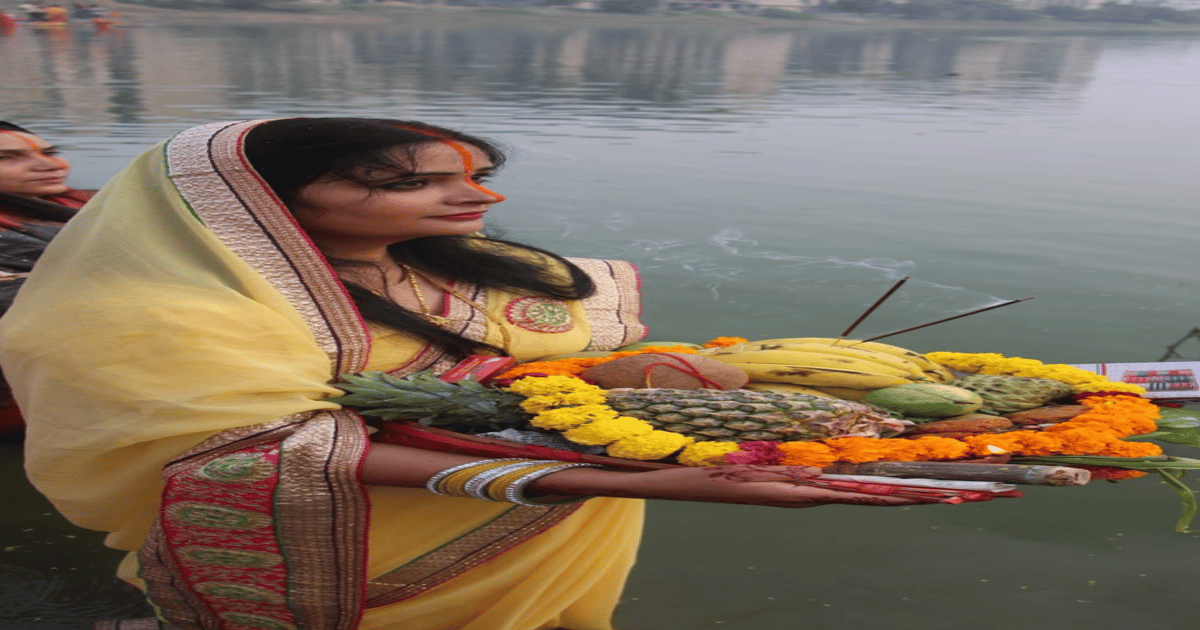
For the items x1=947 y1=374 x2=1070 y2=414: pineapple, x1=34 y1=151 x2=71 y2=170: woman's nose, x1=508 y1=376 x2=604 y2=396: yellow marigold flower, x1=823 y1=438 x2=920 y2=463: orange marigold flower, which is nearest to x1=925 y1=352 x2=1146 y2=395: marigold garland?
x1=947 y1=374 x2=1070 y2=414: pineapple

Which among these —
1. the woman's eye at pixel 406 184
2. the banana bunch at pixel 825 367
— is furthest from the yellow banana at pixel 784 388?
the woman's eye at pixel 406 184

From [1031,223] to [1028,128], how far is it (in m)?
7.01

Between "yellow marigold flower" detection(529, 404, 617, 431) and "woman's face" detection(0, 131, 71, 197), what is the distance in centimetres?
284

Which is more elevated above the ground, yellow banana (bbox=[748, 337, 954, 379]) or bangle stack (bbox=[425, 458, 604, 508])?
yellow banana (bbox=[748, 337, 954, 379])

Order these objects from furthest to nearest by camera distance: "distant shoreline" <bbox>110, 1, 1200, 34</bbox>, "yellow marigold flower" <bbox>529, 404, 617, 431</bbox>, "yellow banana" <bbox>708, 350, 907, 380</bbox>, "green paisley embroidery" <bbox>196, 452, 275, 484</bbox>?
"distant shoreline" <bbox>110, 1, 1200, 34</bbox>, "yellow banana" <bbox>708, 350, 907, 380</bbox>, "yellow marigold flower" <bbox>529, 404, 617, 431</bbox>, "green paisley embroidery" <bbox>196, 452, 275, 484</bbox>

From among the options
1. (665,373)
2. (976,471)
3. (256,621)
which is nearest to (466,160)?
(665,373)

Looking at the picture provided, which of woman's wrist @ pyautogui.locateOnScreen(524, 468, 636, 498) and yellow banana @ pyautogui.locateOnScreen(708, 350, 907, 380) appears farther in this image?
yellow banana @ pyautogui.locateOnScreen(708, 350, 907, 380)

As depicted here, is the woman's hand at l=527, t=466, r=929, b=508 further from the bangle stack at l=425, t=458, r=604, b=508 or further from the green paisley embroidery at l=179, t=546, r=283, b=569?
the green paisley embroidery at l=179, t=546, r=283, b=569

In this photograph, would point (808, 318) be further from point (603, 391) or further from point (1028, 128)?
point (1028, 128)

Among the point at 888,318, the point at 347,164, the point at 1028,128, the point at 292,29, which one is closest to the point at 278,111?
the point at 1028,128

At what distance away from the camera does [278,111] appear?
1484cm

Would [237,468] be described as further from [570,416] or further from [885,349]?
[885,349]

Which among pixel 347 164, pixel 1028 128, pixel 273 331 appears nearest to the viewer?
pixel 273 331

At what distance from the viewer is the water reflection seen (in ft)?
56.1
